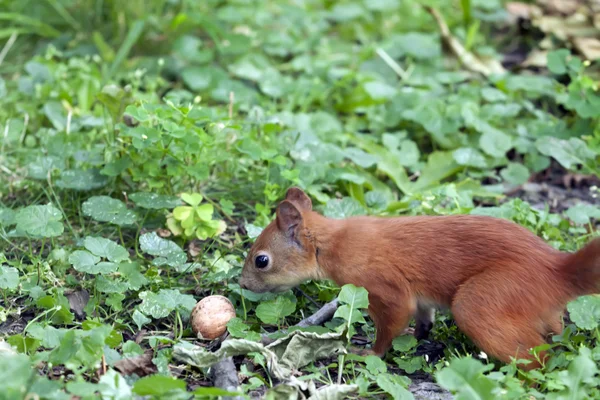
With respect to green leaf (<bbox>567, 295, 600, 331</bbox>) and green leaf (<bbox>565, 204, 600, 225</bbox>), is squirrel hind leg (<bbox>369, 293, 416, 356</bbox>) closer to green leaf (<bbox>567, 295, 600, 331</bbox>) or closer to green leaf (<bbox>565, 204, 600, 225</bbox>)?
green leaf (<bbox>567, 295, 600, 331</bbox>)

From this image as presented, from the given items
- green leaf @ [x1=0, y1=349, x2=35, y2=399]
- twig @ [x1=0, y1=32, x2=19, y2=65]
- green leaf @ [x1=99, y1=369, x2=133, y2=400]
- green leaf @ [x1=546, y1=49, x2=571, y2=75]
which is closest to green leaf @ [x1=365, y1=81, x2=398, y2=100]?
green leaf @ [x1=546, y1=49, x2=571, y2=75]

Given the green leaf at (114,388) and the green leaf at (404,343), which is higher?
the green leaf at (114,388)

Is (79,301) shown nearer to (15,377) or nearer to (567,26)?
(15,377)

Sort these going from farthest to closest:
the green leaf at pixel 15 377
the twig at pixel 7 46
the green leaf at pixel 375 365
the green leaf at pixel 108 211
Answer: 1. the twig at pixel 7 46
2. the green leaf at pixel 108 211
3. the green leaf at pixel 375 365
4. the green leaf at pixel 15 377

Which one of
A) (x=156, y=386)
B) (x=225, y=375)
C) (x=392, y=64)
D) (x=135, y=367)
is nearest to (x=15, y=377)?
(x=156, y=386)

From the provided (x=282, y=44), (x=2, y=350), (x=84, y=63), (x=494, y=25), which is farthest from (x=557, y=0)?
(x=2, y=350)

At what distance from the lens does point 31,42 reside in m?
6.46

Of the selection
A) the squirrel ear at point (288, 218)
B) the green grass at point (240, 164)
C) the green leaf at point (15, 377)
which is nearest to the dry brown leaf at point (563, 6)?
the green grass at point (240, 164)

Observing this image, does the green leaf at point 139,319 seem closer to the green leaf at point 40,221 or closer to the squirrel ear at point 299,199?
the green leaf at point 40,221

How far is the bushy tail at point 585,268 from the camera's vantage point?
10.3ft

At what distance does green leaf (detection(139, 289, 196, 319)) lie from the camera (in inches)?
139

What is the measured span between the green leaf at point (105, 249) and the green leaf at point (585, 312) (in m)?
1.93

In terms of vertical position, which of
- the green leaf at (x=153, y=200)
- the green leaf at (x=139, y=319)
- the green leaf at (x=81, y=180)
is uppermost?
the green leaf at (x=153, y=200)

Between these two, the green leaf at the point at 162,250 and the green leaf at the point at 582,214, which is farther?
the green leaf at the point at 582,214
